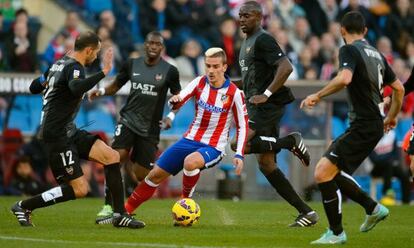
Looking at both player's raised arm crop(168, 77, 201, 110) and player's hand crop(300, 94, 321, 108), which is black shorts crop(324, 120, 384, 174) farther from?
player's raised arm crop(168, 77, 201, 110)

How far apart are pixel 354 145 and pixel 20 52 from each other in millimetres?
10640

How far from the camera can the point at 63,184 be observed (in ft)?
41.7

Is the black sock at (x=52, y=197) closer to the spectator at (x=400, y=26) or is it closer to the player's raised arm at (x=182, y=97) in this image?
the player's raised arm at (x=182, y=97)

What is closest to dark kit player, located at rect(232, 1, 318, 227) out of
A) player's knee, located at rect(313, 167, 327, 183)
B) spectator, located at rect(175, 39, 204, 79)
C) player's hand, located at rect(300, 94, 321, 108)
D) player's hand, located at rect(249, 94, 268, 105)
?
player's hand, located at rect(249, 94, 268, 105)

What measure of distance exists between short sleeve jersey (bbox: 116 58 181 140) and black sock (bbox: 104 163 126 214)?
268 centimetres

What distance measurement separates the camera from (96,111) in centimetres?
2027

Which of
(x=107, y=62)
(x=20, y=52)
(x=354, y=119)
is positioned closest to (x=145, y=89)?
(x=107, y=62)

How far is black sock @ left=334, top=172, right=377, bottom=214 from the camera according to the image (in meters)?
11.8

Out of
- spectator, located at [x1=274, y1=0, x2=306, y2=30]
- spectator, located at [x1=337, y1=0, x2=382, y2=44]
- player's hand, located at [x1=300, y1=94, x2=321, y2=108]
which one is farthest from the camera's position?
spectator, located at [x1=337, y1=0, x2=382, y2=44]

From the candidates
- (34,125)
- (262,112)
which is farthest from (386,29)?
(262,112)

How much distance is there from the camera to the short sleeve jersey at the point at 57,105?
41.1ft

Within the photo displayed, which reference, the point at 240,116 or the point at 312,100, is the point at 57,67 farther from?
the point at 312,100

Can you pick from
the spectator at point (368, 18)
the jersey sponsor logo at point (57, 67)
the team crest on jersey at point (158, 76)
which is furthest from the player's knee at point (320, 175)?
the spectator at point (368, 18)

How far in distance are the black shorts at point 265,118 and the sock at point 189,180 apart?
111 centimetres
